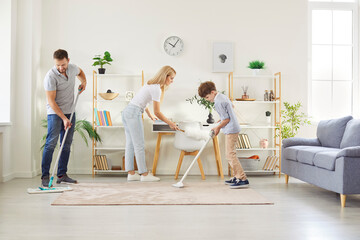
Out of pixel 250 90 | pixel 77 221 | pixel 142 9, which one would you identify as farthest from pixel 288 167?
pixel 142 9

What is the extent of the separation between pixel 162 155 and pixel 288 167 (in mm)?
1658

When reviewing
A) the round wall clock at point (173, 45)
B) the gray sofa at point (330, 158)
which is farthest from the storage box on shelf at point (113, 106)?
the gray sofa at point (330, 158)

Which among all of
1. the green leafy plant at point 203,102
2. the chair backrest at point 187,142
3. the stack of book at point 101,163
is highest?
the green leafy plant at point 203,102

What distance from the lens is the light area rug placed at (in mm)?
3041

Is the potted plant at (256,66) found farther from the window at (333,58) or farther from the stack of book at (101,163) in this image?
the stack of book at (101,163)

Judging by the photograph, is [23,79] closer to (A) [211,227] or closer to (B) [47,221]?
(B) [47,221]

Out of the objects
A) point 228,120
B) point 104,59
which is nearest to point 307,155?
point 228,120

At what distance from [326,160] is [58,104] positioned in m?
2.57

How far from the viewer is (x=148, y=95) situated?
4012 millimetres

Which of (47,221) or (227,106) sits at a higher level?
(227,106)

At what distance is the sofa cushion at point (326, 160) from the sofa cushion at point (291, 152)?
466 millimetres

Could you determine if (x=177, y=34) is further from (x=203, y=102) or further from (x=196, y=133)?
(x=196, y=133)

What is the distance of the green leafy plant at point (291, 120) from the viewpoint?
15.6 ft

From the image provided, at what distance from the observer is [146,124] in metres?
4.95
